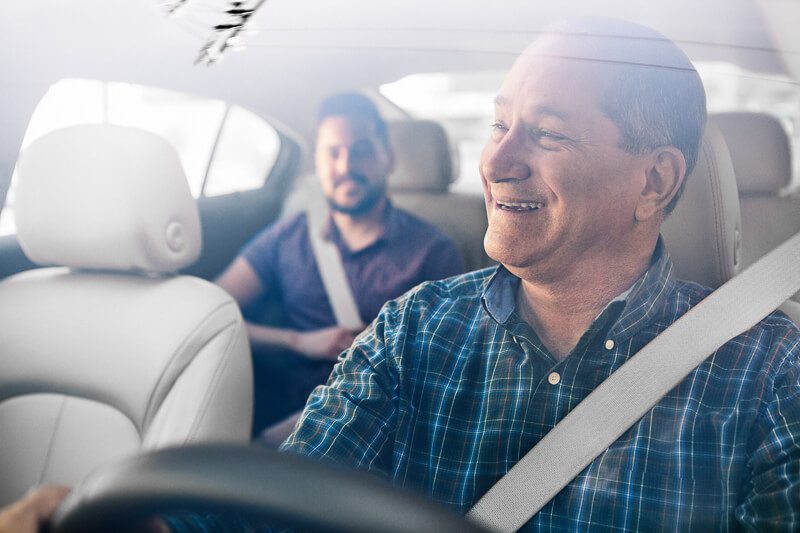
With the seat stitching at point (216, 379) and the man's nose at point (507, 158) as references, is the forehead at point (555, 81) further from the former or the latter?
the seat stitching at point (216, 379)

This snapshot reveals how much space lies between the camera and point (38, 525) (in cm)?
87

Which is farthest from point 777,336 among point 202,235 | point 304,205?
point 202,235

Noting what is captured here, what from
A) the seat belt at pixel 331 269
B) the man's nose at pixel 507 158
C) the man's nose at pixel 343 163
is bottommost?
the seat belt at pixel 331 269

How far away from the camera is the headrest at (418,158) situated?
1.13 meters

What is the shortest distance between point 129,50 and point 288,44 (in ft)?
0.94

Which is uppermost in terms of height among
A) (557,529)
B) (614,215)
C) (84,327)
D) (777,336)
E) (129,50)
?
(129,50)

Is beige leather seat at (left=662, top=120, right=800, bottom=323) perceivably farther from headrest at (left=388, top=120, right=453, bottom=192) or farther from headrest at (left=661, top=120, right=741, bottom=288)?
headrest at (left=388, top=120, right=453, bottom=192)

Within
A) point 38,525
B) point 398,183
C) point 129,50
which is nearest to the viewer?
point 38,525

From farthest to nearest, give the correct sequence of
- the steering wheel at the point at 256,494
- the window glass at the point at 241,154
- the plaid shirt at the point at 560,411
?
1. the window glass at the point at 241,154
2. the plaid shirt at the point at 560,411
3. the steering wheel at the point at 256,494

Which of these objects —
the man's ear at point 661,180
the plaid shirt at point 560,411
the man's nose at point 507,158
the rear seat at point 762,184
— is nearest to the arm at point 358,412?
the plaid shirt at point 560,411

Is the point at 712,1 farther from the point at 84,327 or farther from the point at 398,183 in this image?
the point at 84,327

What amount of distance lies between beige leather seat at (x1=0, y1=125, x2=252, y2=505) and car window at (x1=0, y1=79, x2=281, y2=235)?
2 centimetres

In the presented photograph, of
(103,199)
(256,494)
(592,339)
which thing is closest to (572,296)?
(592,339)

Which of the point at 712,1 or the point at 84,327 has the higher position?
the point at 712,1
